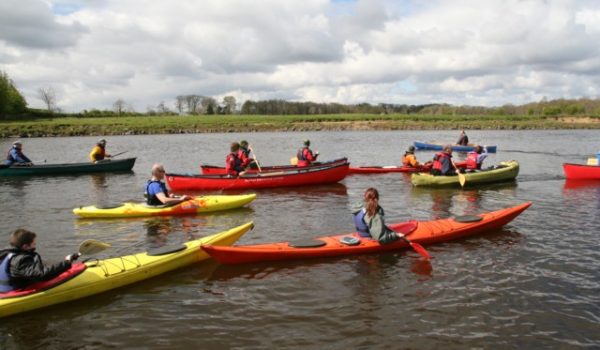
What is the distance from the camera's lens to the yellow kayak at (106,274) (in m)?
6.19

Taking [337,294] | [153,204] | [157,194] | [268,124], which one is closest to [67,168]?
[153,204]

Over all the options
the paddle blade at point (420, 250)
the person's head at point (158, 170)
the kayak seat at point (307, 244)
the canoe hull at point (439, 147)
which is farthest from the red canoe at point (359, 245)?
the canoe hull at point (439, 147)

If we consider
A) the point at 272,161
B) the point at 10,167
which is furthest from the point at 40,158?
the point at 272,161

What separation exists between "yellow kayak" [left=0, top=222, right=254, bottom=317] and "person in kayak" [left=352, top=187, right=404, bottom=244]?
2.32 meters

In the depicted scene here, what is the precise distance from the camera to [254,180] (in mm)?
15969

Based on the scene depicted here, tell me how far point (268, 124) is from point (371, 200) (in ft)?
210

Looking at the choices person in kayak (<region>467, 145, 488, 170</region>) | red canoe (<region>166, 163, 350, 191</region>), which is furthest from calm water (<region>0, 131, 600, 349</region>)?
person in kayak (<region>467, 145, 488, 170</region>)

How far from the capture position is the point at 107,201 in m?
14.7

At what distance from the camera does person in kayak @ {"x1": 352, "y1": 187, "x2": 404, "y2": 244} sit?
8258 millimetres

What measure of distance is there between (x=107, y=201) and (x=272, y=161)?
13362 millimetres

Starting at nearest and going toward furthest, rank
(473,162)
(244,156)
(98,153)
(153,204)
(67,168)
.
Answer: (153,204), (244,156), (473,162), (67,168), (98,153)

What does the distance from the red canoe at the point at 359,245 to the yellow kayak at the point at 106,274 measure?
48 centimetres

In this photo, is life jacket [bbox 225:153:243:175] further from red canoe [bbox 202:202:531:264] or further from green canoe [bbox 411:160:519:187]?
red canoe [bbox 202:202:531:264]

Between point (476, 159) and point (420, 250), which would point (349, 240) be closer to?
point (420, 250)
